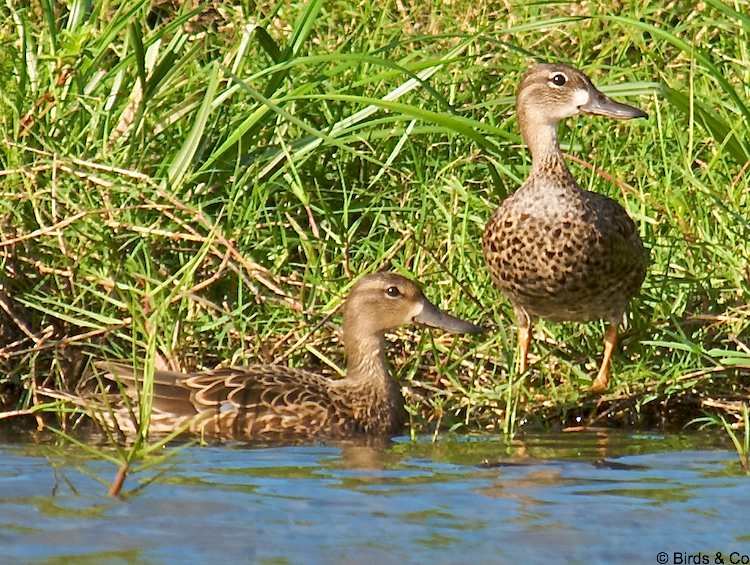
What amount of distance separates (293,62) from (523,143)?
1064mm

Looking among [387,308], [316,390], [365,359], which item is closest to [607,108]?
[387,308]

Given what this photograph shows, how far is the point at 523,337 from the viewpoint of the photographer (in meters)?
8.04

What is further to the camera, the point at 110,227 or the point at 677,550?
the point at 110,227

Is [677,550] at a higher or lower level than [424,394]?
lower

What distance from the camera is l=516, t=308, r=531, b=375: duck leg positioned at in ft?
26.0

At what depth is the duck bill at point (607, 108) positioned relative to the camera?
852cm

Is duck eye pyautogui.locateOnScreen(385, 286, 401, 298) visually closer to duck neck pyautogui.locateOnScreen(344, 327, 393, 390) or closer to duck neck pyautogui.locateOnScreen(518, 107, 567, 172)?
duck neck pyautogui.locateOnScreen(344, 327, 393, 390)

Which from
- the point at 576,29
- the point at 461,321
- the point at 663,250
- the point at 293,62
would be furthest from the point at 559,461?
the point at 576,29

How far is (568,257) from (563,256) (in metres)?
0.02

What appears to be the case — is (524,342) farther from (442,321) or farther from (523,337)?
(442,321)

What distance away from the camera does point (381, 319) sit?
789 cm

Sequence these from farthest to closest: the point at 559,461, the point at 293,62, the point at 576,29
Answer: the point at 576,29 < the point at 293,62 < the point at 559,461

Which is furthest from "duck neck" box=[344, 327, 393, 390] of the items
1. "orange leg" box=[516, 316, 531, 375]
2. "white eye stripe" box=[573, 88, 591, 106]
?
"white eye stripe" box=[573, 88, 591, 106]

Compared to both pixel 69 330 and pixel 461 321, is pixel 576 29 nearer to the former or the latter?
pixel 461 321
